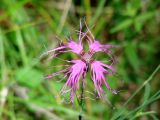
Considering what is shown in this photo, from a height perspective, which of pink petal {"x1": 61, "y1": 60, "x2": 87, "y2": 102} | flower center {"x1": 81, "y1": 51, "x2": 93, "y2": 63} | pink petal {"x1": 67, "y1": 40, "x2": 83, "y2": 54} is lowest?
pink petal {"x1": 61, "y1": 60, "x2": 87, "y2": 102}

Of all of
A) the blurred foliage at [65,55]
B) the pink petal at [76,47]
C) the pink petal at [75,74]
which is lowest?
the pink petal at [75,74]

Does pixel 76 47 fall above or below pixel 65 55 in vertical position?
below

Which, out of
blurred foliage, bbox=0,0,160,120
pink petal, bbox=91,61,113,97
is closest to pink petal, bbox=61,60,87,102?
pink petal, bbox=91,61,113,97

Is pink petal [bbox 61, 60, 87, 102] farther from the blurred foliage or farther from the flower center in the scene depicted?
the blurred foliage

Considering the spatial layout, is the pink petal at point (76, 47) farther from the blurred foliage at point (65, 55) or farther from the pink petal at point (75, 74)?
the blurred foliage at point (65, 55)

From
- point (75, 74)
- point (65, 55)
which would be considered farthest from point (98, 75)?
point (65, 55)

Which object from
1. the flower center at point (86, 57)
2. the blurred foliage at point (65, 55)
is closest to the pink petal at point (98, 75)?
the flower center at point (86, 57)

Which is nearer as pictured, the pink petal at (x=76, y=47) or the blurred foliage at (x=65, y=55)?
the pink petal at (x=76, y=47)

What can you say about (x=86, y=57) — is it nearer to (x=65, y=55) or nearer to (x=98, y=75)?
(x=98, y=75)

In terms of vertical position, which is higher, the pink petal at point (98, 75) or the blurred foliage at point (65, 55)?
the blurred foliage at point (65, 55)

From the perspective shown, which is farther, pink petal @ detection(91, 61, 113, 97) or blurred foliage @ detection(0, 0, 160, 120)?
blurred foliage @ detection(0, 0, 160, 120)
